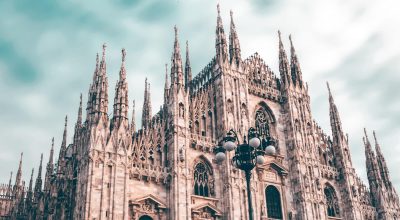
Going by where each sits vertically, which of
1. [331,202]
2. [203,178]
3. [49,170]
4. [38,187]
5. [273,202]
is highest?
[49,170]

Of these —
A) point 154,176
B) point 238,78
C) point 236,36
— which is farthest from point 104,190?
point 236,36

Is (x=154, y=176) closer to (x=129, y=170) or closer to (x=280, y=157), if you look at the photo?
(x=129, y=170)

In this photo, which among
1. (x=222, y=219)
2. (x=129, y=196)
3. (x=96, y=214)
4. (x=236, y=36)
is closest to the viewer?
(x=96, y=214)

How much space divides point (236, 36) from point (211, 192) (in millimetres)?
15865

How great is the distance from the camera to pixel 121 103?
99.0ft

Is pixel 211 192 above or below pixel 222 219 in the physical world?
above

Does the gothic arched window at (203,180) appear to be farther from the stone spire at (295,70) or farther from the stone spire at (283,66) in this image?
the stone spire at (295,70)

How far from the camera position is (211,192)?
107 ft

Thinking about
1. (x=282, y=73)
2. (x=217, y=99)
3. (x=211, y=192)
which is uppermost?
(x=282, y=73)

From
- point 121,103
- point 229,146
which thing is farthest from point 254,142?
point 121,103

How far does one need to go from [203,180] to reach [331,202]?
14656 millimetres

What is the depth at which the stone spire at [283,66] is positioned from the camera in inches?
1667

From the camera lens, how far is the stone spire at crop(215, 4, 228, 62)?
37.8 m

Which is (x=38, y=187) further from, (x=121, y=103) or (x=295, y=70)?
(x=295, y=70)
